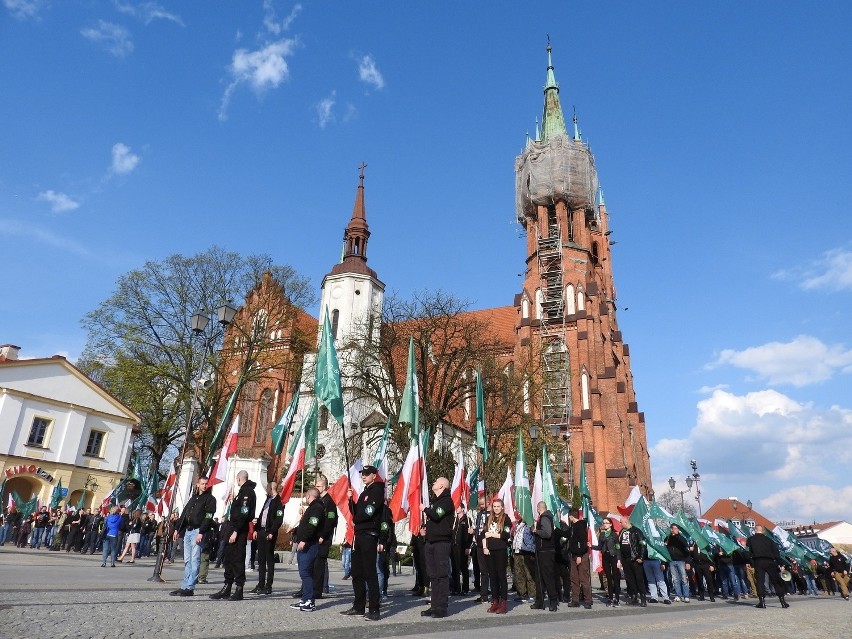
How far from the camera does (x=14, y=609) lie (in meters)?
5.43

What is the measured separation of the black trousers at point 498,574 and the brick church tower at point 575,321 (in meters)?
20.4

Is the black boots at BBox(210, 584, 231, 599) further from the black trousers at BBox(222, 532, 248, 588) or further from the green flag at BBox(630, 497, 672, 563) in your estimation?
the green flag at BBox(630, 497, 672, 563)

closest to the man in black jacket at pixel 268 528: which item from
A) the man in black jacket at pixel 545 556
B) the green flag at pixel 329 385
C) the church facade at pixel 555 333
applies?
the green flag at pixel 329 385

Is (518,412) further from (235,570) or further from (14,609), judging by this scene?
(14,609)

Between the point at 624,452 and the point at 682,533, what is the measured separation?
82.9ft

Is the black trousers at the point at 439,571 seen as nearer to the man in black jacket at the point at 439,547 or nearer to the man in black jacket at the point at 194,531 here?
the man in black jacket at the point at 439,547

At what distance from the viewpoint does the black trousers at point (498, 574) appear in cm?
818

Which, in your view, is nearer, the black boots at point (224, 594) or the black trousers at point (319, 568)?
the black trousers at point (319, 568)

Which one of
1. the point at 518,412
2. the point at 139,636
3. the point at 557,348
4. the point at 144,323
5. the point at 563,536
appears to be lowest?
the point at 139,636

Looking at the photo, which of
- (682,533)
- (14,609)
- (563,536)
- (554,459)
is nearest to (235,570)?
(14,609)

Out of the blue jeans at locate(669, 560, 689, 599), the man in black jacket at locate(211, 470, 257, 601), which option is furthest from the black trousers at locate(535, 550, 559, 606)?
the blue jeans at locate(669, 560, 689, 599)

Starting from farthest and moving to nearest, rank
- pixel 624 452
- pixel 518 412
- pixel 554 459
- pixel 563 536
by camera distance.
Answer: pixel 624 452 → pixel 554 459 → pixel 518 412 → pixel 563 536

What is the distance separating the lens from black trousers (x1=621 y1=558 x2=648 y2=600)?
11398 mm

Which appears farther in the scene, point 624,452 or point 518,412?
point 624,452
